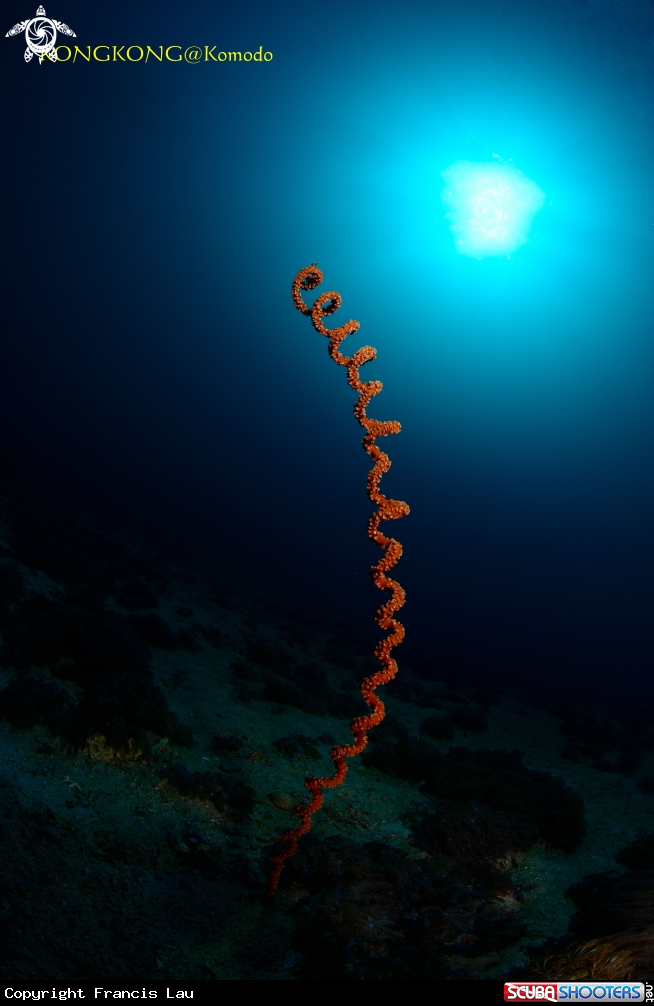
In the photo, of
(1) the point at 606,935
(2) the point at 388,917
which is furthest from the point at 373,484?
(1) the point at 606,935

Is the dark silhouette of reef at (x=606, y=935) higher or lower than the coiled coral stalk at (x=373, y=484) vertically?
lower

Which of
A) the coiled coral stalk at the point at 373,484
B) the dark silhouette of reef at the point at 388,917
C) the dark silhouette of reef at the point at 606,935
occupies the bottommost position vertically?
the dark silhouette of reef at the point at 388,917

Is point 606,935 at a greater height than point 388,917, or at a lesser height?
greater

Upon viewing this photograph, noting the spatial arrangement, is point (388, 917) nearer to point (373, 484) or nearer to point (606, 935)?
point (606, 935)

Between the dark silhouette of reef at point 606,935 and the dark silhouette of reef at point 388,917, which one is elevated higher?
the dark silhouette of reef at point 606,935

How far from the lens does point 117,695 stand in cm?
670

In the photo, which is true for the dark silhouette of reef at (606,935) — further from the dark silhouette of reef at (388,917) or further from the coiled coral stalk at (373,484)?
the coiled coral stalk at (373,484)

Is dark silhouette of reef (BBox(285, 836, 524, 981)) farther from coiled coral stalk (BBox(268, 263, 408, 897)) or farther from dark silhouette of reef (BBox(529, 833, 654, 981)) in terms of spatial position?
coiled coral stalk (BBox(268, 263, 408, 897))

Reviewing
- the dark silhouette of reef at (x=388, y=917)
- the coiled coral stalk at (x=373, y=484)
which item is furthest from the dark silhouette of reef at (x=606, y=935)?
the coiled coral stalk at (x=373, y=484)

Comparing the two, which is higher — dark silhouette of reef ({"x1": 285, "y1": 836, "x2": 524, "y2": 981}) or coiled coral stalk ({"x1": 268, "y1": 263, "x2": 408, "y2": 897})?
coiled coral stalk ({"x1": 268, "y1": 263, "x2": 408, "y2": 897})

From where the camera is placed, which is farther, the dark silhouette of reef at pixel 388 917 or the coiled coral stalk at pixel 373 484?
the dark silhouette of reef at pixel 388 917

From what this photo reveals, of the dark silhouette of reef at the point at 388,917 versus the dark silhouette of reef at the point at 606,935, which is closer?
the dark silhouette of reef at the point at 606,935

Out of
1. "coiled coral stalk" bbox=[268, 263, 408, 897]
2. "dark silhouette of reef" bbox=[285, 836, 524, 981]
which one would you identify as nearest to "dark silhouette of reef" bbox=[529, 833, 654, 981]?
"dark silhouette of reef" bbox=[285, 836, 524, 981]

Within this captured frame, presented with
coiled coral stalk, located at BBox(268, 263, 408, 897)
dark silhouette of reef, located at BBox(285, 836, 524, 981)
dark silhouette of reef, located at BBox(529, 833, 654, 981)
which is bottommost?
dark silhouette of reef, located at BBox(285, 836, 524, 981)
